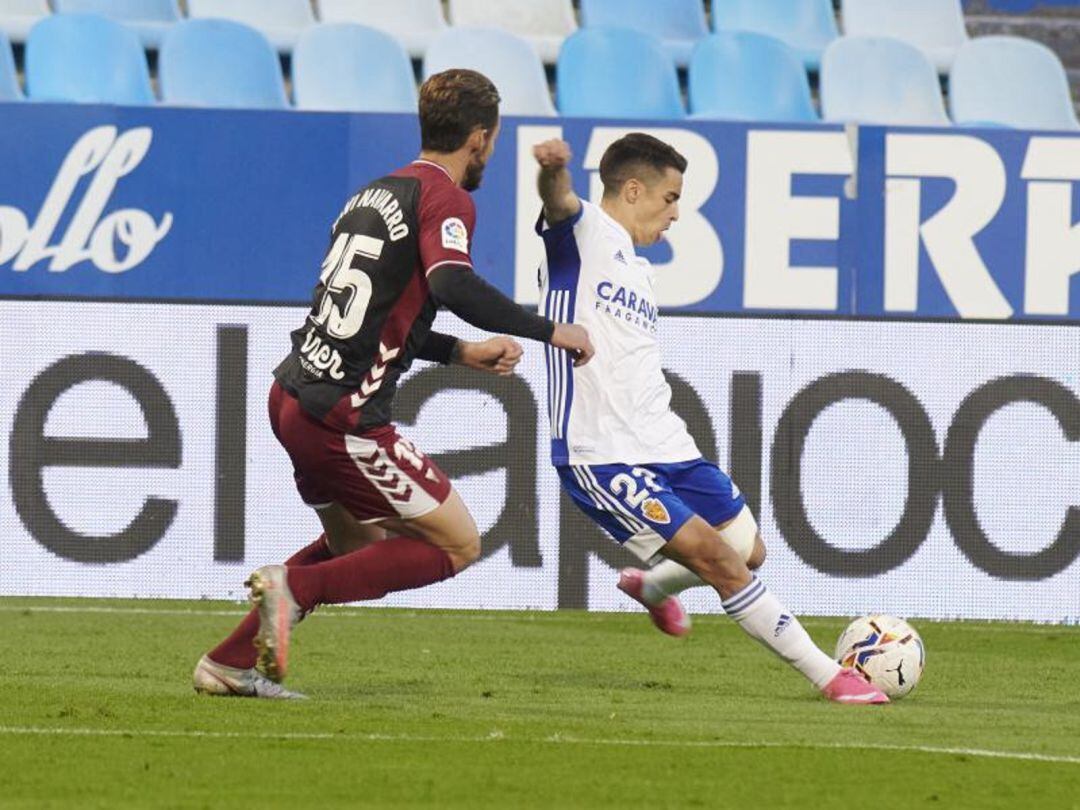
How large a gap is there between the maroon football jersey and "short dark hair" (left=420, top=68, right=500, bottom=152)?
88mm

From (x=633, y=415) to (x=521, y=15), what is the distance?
8.01 m

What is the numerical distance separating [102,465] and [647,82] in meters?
4.82

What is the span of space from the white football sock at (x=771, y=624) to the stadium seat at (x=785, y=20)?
838cm

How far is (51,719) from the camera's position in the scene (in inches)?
236

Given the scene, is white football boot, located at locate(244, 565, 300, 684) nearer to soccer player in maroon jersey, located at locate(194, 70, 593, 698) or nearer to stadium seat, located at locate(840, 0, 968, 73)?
soccer player in maroon jersey, located at locate(194, 70, 593, 698)

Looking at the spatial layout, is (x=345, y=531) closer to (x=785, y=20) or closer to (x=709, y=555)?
(x=709, y=555)

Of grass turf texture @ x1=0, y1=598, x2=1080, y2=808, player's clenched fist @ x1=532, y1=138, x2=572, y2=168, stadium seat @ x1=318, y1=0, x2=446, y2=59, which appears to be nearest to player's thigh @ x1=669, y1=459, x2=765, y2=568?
grass turf texture @ x1=0, y1=598, x2=1080, y2=808

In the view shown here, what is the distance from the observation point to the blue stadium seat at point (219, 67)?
1281 centimetres

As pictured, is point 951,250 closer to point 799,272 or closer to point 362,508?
point 799,272

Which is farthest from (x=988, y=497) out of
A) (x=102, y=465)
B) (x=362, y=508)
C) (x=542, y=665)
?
(x=362, y=508)

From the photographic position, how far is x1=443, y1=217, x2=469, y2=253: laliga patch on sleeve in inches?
237

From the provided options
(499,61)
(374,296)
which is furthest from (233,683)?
(499,61)

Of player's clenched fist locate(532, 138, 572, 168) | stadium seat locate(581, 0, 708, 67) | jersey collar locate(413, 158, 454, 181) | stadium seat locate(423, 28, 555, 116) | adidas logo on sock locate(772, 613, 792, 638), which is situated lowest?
adidas logo on sock locate(772, 613, 792, 638)

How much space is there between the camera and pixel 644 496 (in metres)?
6.66
